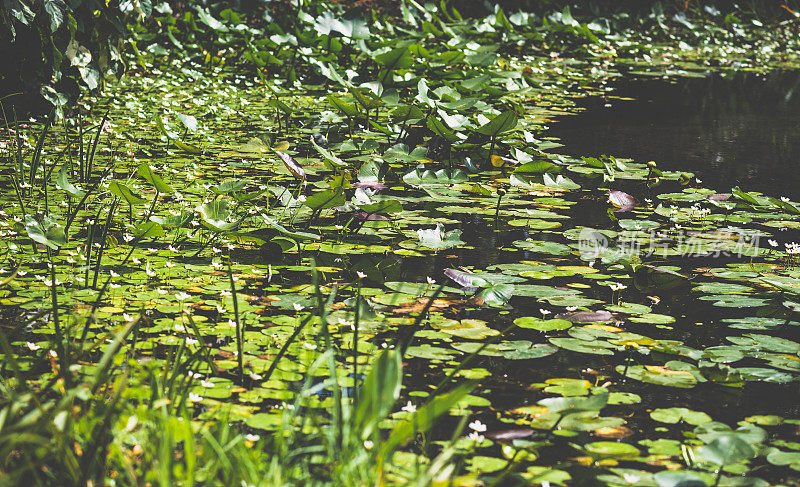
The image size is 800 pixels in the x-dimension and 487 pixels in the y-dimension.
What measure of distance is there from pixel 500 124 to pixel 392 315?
4.56ft

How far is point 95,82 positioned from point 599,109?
3.25 metres

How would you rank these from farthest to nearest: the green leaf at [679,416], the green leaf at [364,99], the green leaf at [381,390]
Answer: the green leaf at [364,99] → the green leaf at [679,416] → the green leaf at [381,390]

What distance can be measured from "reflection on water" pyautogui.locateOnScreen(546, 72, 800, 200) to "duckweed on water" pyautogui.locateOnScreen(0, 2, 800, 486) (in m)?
0.32

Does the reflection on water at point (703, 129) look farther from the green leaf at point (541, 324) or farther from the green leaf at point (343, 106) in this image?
the green leaf at point (541, 324)

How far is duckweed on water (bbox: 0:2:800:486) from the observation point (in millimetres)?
1307

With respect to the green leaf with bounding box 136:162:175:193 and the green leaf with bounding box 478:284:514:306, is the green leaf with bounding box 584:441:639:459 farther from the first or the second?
the green leaf with bounding box 136:162:175:193

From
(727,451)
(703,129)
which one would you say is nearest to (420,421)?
(727,451)

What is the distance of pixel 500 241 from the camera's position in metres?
2.70

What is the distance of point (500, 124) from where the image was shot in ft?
10.4

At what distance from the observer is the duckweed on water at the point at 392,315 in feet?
4.29

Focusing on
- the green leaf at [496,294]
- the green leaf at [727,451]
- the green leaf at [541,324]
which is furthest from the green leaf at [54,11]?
the green leaf at [727,451]

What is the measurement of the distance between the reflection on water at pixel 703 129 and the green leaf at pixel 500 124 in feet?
2.95

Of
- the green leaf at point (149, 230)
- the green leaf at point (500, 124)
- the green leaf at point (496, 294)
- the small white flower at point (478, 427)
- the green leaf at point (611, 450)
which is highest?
the green leaf at point (500, 124)

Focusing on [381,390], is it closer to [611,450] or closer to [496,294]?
[611,450]
